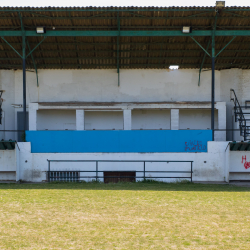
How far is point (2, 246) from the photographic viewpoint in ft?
19.0

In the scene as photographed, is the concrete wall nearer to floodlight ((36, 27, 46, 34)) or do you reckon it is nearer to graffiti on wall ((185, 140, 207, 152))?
floodlight ((36, 27, 46, 34))

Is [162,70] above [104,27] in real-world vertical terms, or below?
below

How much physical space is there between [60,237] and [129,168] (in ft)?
38.1

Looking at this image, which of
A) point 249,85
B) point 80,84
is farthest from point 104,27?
point 249,85

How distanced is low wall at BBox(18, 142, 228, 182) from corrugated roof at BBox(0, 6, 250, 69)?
310 inches

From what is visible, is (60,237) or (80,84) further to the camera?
(80,84)

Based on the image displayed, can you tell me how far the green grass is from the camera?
605 cm

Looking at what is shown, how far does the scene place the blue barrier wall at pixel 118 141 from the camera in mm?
18219

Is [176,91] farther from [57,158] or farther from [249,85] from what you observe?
[57,158]

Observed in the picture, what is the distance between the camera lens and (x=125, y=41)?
22.9 meters

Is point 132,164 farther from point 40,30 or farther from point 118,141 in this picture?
point 40,30

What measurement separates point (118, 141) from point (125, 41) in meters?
8.29

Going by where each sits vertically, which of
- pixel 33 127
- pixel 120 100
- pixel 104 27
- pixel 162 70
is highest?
pixel 104 27

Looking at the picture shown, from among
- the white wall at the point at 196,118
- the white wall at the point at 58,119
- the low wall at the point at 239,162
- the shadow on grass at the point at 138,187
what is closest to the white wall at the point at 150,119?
the white wall at the point at 196,118
